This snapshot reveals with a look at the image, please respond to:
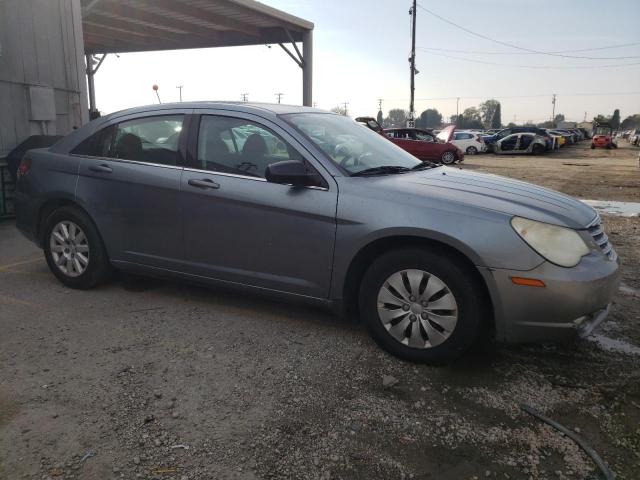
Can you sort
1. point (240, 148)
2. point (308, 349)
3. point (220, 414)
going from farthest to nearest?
point (240, 148)
point (308, 349)
point (220, 414)

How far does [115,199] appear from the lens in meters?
4.35

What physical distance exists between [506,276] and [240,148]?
208cm

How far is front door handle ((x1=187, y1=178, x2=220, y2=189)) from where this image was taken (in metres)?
3.89

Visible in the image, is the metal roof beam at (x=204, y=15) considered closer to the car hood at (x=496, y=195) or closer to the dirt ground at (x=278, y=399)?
the dirt ground at (x=278, y=399)

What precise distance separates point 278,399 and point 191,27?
16.6m

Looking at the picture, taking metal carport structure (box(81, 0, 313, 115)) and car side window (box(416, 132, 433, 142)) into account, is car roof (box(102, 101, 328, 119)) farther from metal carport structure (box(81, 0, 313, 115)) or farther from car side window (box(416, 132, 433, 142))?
car side window (box(416, 132, 433, 142))

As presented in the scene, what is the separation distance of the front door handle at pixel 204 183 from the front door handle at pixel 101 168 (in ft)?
2.88

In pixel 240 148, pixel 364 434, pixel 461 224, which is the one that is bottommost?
pixel 364 434

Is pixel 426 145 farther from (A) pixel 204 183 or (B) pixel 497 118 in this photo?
(B) pixel 497 118

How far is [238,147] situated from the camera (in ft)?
13.0

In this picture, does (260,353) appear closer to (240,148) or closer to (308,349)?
(308,349)

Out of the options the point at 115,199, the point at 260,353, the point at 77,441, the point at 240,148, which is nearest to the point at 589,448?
the point at 260,353

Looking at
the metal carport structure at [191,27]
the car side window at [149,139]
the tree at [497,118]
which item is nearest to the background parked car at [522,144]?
the metal carport structure at [191,27]

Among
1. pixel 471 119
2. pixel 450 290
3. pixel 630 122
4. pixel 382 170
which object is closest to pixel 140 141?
pixel 382 170
